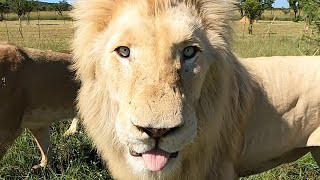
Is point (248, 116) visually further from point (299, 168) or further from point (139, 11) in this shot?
point (299, 168)

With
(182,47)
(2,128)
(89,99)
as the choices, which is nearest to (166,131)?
(182,47)

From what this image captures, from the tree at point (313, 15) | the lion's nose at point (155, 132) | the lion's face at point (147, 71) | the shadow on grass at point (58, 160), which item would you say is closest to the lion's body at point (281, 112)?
the lion's face at point (147, 71)

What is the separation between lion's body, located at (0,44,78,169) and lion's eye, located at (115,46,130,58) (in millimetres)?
2182

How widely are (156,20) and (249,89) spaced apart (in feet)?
3.15

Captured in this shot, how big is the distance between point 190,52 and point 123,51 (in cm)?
32

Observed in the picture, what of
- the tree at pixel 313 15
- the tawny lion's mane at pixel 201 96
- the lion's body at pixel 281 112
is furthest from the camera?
the tree at pixel 313 15

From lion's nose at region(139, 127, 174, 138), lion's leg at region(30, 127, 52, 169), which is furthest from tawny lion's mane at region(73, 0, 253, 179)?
lion's leg at region(30, 127, 52, 169)

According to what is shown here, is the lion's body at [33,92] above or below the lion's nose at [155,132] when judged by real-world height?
below

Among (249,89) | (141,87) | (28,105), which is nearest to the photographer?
(141,87)

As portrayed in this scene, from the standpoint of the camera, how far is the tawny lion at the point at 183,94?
2014mm

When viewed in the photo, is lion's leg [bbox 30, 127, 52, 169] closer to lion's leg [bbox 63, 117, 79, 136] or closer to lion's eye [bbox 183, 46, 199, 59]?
lion's leg [bbox 63, 117, 79, 136]

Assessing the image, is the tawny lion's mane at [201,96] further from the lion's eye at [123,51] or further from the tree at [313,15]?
the tree at [313,15]

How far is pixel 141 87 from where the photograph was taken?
2.03m

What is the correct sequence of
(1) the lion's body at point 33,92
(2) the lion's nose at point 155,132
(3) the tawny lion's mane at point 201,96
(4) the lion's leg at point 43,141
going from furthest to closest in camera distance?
(4) the lion's leg at point 43,141 < (1) the lion's body at point 33,92 < (3) the tawny lion's mane at point 201,96 < (2) the lion's nose at point 155,132
